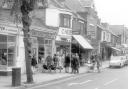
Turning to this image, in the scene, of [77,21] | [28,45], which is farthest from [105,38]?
[28,45]

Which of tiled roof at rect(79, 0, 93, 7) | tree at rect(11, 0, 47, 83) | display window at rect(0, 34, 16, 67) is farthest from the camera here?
tiled roof at rect(79, 0, 93, 7)

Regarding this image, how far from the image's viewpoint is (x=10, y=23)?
81.6ft

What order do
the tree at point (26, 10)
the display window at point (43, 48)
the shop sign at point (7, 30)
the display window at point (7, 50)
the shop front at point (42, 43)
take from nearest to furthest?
1. the tree at point (26, 10)
2. the shop sign at point (7, 30)
3. the display window at point (7, 50)
4. the shop front at point (42, 43)
5. the display window at point (43, 48)

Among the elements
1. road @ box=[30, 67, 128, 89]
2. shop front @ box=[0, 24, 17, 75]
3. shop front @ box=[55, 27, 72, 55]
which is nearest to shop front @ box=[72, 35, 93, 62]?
shop front @ box=[55, 27, 72, 55]

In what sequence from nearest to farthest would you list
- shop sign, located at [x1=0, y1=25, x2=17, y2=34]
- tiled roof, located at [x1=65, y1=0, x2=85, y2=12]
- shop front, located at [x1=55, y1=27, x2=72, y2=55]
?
shop sign, located at [x1=0, y1=25, x2=17, y2=34] → shop front, located at [x1=55, y1=27, x2=72, y2=55] → tiled roof, located at [x1=65, y1=0, x2=85, y2=12]

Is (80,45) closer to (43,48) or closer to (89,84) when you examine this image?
(43,48)

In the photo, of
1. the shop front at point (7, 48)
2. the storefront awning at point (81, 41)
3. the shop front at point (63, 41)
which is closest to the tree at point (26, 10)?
the shop front at point (7, 48)

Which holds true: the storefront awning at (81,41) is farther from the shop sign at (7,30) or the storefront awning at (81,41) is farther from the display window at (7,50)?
the shop sign at (7,30)

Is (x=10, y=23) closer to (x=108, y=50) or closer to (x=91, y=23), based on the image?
(x=91, y=23)

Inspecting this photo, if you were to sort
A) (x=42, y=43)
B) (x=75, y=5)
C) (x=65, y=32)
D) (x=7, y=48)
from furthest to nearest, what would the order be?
(x=75, y=5)
(x=65, y=32)
(x=42, y=43)
(x=7, y=48)

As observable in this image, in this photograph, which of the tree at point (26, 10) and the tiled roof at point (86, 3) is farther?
the tiled roof at point (86, 3)

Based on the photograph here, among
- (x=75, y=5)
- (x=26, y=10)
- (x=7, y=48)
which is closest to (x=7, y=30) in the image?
(x=7, y=48)

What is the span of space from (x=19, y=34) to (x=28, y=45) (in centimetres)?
657

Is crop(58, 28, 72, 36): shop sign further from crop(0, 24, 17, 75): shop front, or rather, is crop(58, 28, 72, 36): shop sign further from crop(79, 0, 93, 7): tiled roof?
crop(79, 0, 93, 7): tiled roof
